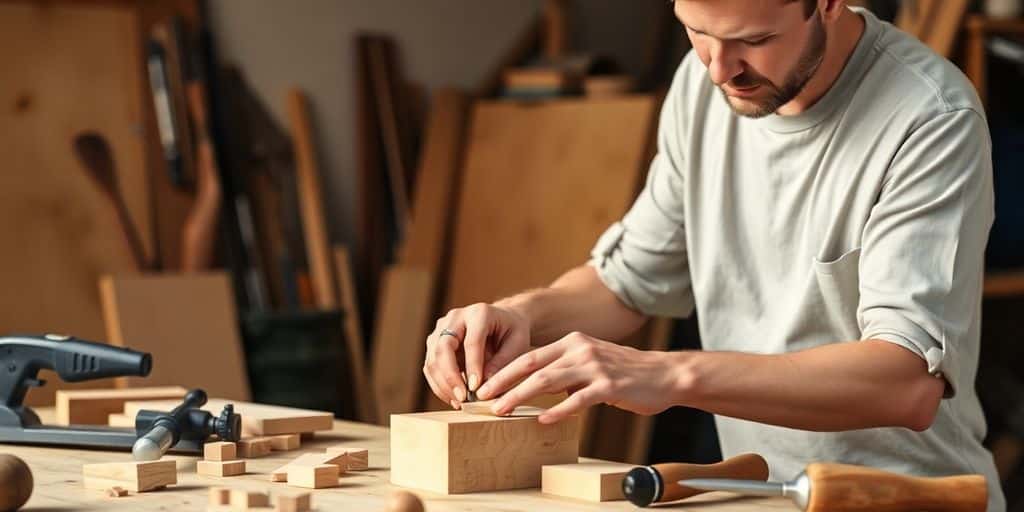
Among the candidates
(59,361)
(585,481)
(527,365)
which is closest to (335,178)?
(59,361)

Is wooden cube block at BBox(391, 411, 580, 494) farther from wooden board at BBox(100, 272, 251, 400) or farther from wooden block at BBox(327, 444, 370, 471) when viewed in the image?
wooden board at BBox(100, 272, 251, 400)

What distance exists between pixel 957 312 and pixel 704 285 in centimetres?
48

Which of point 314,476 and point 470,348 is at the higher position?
point 470,348

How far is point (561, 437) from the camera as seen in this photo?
5.57 feet

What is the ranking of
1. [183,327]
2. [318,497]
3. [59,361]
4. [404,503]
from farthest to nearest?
[183,327]
[59,361]
[318,497]
[404,503]

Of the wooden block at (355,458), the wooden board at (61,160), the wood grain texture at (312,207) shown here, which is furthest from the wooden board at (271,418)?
the wood grain texture at (312,207)

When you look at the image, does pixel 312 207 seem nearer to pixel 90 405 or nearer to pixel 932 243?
pixel 90 405

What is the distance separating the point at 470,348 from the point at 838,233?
0.56 m

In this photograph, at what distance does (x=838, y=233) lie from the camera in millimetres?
1955

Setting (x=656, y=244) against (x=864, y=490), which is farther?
(x=656, y=244)

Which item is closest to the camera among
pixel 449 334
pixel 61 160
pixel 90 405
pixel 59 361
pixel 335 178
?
pixel 449 334

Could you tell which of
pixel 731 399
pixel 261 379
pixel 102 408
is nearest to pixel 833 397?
pixel 731 399

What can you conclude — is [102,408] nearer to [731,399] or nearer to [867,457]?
[731,399]

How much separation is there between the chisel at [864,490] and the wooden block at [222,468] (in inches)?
23.0
